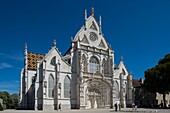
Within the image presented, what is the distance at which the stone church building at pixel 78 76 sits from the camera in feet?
146

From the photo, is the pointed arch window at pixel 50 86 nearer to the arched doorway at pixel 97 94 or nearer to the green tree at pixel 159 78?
the arched doorway at pixel 97 94

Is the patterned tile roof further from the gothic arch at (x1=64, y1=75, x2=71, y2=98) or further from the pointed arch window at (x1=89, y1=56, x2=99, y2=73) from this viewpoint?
the pointed arch window at (x1=89, y1=56, x2=99, y2=73)

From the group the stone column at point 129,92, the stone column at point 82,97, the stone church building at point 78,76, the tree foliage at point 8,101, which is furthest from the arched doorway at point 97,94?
the tree foliage at point 8,101

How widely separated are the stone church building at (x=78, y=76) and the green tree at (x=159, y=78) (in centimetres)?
643

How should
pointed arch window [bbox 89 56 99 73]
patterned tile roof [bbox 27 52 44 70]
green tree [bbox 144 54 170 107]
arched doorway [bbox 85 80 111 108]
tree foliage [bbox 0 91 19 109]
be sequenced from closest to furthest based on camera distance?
arched doorway [bbox 85 80 111 108] < green tree [bbox 144 54 170 107] < patterned tile roof [bbox 27 52 44 70] < pointed arch window [bbox 89 56 99 73] < tree foliage [bbox 0 91 19 109]

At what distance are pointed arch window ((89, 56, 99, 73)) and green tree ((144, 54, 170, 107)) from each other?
1207cm

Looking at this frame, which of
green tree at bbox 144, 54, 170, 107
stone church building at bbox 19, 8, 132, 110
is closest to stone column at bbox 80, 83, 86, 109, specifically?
stone church building at bbox 19, 8, 132, 110

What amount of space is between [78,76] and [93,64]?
18.1 ft

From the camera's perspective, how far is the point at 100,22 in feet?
182

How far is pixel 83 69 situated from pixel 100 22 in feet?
42.6

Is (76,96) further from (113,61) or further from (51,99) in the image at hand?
(113,61)

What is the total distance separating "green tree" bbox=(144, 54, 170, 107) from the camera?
5056cm

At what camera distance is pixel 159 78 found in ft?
170

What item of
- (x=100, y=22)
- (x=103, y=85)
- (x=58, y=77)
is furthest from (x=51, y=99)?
(x=100, y=22)
